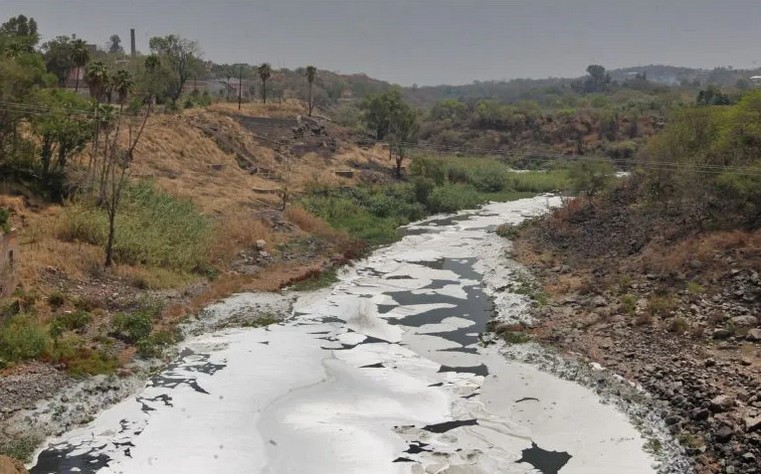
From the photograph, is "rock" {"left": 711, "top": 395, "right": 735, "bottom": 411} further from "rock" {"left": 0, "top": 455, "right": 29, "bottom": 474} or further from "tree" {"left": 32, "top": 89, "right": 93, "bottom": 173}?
"tree" {"left": 32, "top": 89, "right": 93, "bottom": 173}

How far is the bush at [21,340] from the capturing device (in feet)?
71.6

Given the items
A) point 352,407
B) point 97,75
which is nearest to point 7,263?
point 97,75

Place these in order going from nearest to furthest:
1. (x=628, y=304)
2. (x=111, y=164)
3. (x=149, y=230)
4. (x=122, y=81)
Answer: (x=628, y=304) → (x=149, y=230) → (x=122, y=81) → (x=111, y=164)

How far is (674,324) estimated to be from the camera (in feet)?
86.3

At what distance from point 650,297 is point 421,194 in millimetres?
36467

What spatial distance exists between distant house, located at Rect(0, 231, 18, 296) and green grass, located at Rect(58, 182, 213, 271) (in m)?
6.03

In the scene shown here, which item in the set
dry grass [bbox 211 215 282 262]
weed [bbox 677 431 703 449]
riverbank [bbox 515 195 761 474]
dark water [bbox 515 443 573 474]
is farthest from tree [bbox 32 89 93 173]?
weed [bbox 677 431 703 449]

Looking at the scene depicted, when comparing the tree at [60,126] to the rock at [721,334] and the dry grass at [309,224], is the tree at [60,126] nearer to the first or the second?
the dry grass at [309,224]

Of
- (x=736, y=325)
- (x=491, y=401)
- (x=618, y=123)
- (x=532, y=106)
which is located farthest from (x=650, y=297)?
(x=532, y=106)

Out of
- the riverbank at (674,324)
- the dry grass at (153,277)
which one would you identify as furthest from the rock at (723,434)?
the dry grass at (153,277)

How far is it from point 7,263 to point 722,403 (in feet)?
84.8

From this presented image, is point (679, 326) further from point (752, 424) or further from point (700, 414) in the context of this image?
point (752, 424)

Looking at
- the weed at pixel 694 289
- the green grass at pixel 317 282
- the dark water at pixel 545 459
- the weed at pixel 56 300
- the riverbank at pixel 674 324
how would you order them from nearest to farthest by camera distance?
the dark water at pixel 545 459 < the riverbank at pixel 674 324 < the weed at pixel 56 300 < the weed at pixel 694 289 < the green grass at pixel 317 282

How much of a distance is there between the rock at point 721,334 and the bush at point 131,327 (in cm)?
2197
